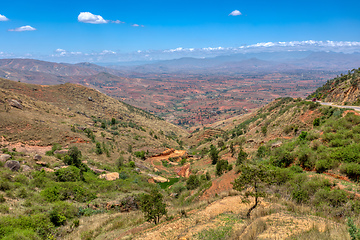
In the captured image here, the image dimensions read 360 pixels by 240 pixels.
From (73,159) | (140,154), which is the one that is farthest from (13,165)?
(140,154)

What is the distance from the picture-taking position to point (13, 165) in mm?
17547

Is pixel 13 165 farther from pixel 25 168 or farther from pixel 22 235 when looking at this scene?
pixel 22 235

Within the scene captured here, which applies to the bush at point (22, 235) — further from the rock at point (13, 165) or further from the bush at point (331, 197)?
the bush at point (331, 197)

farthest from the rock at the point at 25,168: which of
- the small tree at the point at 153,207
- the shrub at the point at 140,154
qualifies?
the shrub at the point at 140,154

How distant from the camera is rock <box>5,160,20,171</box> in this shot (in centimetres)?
1728

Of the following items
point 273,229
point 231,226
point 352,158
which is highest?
point 352,158

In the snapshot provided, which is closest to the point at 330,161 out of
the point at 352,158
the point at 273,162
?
the point at 352,158

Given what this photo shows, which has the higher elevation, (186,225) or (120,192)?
(186,225)

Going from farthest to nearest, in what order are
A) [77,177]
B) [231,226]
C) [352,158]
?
[77,177], [352,158], [231,226]

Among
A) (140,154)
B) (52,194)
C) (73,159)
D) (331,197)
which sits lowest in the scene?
(140,154)

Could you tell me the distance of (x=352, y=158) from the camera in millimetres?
13047

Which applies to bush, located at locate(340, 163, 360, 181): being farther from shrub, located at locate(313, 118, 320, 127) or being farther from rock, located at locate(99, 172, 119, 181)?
rock, located at locate(99, 172, 119, 181)

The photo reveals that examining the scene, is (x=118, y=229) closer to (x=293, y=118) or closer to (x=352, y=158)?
(x=352, y=158)

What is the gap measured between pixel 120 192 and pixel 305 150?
18219mm
